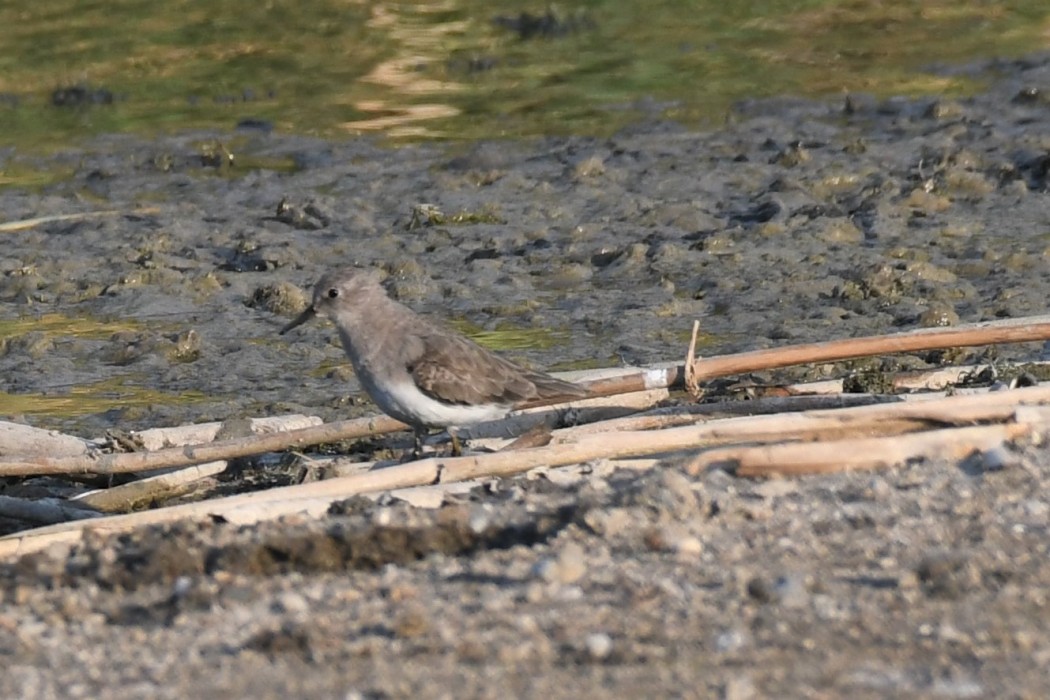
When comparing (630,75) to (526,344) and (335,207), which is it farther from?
(526,344)

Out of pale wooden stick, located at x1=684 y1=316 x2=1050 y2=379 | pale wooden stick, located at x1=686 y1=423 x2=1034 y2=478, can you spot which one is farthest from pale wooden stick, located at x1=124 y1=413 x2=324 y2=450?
pale wooden stick, located at x1=686 y1=423 x2=1034 y2=478

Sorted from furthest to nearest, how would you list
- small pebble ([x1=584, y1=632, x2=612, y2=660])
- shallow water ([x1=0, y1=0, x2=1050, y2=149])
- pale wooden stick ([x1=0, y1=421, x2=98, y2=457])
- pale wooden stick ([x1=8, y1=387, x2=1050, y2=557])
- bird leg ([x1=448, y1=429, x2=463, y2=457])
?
shallow water ([x1=0, y1=0, x2=1050, y2=149]) < pale wooden stick ([x1=0, y1=421, x2=98, y2=457]) < bird leg ([x1=448, y1=429, x2=463, y2=457]) < pale wooden stick ([x1=8, y1=387, x2=1050, y2=557]) < small pebble ([x1=584, y1=632, x2=612, y2=660])

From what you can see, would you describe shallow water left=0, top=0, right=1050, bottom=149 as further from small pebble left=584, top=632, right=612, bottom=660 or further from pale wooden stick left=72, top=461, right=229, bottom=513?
small pebble left=584, top=632, right=612, bottom=660

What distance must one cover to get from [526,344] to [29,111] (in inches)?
267

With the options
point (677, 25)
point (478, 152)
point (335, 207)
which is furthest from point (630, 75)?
point (335, 207)

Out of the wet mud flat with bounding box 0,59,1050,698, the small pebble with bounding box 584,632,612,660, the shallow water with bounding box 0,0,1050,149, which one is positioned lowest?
the shallow water with bounding box 0,0,1050,149

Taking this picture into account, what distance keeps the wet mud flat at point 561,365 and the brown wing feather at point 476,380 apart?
106 centimetres

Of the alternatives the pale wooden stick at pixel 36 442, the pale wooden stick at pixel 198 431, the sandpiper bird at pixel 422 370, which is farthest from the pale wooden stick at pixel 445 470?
the pale wooden stick at pixel 36 442

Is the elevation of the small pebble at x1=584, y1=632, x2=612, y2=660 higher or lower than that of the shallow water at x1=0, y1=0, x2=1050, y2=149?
higher

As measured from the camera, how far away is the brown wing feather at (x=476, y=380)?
25.4ft

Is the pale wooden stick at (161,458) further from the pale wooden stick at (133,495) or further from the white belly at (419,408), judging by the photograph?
the white belly at (419,408)

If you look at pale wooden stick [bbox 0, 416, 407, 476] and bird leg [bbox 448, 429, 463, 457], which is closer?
pale wooden stick [bbox 0, 416, 407, 476]

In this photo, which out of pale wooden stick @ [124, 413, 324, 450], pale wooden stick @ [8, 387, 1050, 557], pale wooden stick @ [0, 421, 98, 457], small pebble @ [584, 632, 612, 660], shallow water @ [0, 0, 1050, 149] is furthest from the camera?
shallow water @ [0, 0, 1050, 149]

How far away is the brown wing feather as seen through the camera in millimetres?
7742
